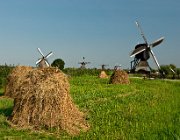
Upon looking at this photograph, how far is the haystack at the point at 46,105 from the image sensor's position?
15.4 meters

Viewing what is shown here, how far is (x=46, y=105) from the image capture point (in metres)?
15.6

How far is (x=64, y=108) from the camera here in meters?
15.9

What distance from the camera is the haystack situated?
15.4m

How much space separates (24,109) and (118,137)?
4056 millimetres

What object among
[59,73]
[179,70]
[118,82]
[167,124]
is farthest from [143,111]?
[179,70]

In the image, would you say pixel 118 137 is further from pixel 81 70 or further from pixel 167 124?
pixel 81 70

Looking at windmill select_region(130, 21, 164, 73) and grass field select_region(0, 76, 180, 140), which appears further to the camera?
windmill select_region(130, 21, 164, 73)

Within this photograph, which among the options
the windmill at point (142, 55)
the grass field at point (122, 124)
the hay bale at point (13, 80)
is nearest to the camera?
the grass field at point (122, 124)

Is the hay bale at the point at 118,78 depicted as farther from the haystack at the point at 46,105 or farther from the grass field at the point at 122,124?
the haystack at the point at 46,105

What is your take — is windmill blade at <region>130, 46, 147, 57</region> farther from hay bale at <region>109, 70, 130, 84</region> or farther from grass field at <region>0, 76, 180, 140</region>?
grass field at <region>0, 76, 180, 140</region>

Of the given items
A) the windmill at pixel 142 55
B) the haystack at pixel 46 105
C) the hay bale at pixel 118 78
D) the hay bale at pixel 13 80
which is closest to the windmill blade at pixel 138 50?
the windmill at pixel 142 55

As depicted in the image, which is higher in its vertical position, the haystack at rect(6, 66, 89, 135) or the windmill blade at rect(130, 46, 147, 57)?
the windmill blade at rect(130, 46, 147, 57)

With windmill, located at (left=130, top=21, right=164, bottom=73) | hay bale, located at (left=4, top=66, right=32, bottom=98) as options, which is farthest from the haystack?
windmill, located at (left=130, top=21, right=164, bottom=73)

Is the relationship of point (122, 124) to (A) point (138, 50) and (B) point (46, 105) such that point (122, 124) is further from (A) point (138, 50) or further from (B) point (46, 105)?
(A) point (138, 50)
